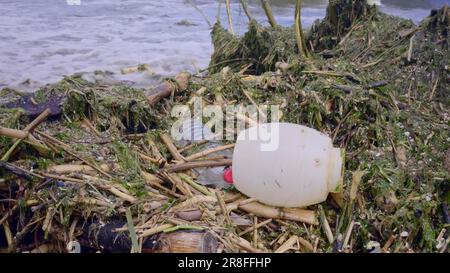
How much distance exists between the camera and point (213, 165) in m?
2.28

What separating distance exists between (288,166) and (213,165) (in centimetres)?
→ 49

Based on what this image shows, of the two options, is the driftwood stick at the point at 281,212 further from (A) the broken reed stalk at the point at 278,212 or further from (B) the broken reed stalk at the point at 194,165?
(B) the broken reed stalk at the point at 194,165

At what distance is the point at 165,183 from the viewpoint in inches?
87.1

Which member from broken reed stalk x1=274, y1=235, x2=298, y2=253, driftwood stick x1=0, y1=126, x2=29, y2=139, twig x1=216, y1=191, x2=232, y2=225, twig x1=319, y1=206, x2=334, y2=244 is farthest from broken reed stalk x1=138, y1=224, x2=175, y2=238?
driftwood stick x1=0, y1=126, x2=29, y2=139

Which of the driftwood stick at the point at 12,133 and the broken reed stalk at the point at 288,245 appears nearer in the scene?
the broken reed stalk at the point at 288,245

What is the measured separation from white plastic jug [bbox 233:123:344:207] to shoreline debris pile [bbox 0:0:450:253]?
3.3 inches

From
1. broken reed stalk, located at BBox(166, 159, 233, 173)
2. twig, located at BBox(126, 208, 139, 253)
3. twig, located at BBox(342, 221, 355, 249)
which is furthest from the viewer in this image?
broken reed stalk, located at BBox(166, 159, 233, 173)

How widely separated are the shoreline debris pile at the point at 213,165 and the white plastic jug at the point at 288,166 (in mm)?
84

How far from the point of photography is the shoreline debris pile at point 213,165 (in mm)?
1910

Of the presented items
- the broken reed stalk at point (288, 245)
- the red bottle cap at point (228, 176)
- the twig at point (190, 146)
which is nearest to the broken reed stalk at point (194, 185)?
the red bottle cap at point (228, 176)

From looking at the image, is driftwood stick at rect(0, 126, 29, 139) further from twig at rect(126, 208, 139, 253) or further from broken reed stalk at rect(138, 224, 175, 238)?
broken reed stalk at rect(138, 224, 175, 238)

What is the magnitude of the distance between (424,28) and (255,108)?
180cm

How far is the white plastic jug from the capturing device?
6.27 ft

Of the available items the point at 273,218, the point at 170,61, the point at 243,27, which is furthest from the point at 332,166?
the point at 243,27
